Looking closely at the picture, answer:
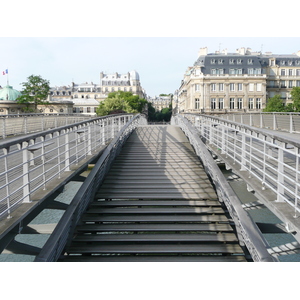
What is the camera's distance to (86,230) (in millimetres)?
7074

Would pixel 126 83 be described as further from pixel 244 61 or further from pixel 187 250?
pixel 187 250

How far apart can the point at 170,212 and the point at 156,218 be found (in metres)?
0.35

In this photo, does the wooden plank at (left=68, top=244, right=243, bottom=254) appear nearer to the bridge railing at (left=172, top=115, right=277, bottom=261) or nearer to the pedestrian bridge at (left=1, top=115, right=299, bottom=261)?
the pedestrian bridge at (left=1, top=115, right=299, bottom=261)

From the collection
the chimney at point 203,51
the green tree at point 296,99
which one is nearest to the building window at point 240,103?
the chimney at point 203,51

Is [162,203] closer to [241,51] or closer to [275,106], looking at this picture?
[275,106]

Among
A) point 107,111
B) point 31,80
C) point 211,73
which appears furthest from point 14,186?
point 211,73

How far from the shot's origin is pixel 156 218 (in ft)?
25.0

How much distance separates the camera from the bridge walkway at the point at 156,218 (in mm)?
6418

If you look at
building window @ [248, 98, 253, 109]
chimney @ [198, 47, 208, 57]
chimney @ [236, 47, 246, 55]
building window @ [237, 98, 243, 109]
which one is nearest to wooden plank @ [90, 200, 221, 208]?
building window @ [237, 98, 243, 109]

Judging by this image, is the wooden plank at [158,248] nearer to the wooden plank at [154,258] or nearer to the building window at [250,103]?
the wooden plank at [154,258]

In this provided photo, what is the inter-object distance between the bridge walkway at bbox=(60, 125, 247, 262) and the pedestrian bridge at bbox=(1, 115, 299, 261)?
0.05ft

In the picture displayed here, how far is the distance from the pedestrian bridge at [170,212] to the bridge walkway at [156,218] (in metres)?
0.02

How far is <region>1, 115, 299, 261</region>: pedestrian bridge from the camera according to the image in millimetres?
5887

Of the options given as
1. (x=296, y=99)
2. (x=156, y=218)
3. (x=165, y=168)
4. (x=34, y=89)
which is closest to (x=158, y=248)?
(x=156, y=218)
